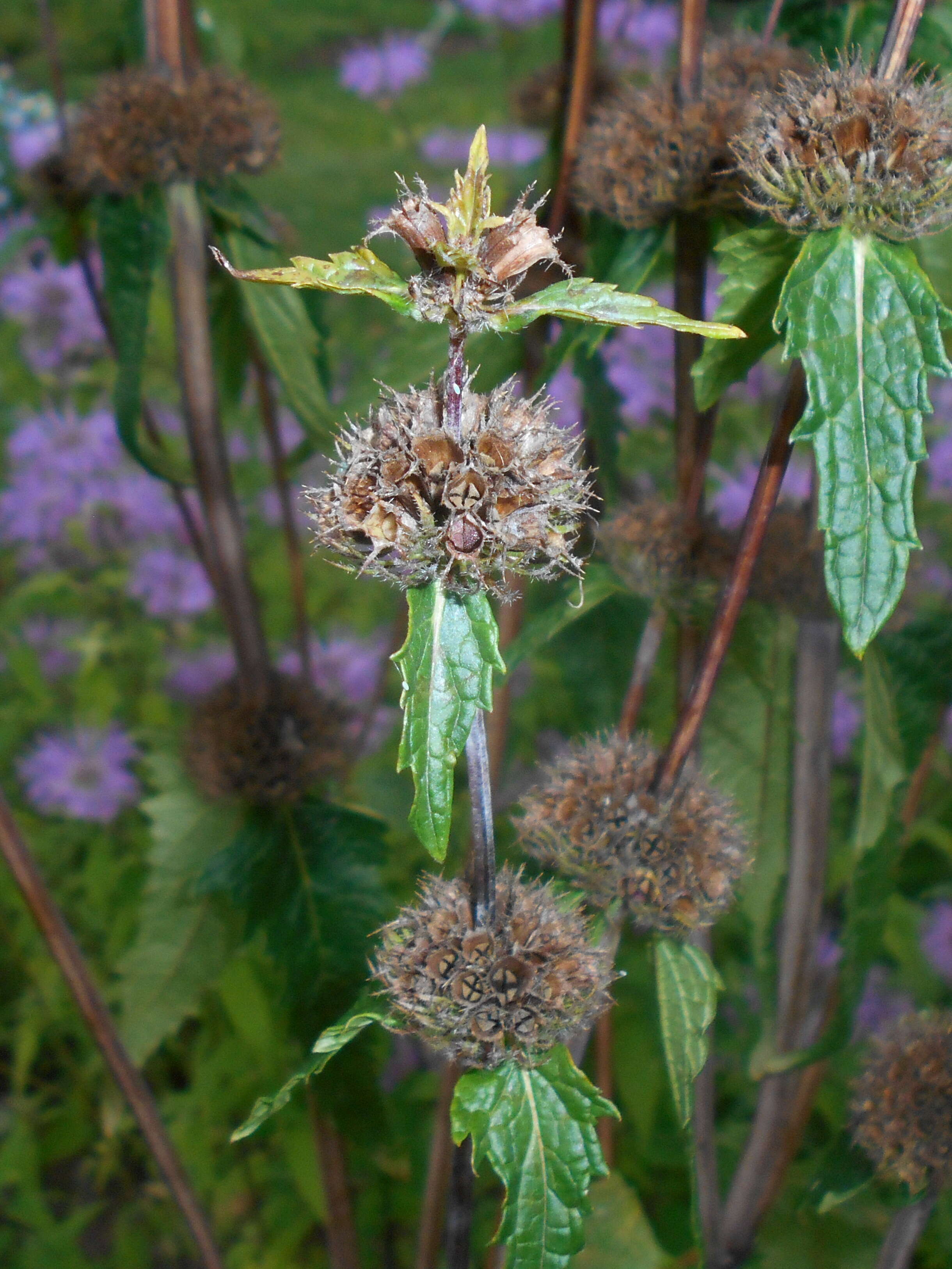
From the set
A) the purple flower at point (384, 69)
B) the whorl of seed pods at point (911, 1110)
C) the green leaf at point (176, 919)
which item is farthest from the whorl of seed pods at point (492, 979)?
the purple flower at point (384, 69)

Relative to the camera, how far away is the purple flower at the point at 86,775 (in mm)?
1499

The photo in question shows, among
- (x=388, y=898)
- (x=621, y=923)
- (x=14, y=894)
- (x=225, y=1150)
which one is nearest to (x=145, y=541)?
(x=14, y=894)

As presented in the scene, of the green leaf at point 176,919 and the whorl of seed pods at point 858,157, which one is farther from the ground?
the whorl of seed pods at point 858,157

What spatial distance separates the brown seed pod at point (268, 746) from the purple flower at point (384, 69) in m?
1.80

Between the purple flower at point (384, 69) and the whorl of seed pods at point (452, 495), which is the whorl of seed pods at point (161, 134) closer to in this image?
the whorl of seed pods at point (452, 495)

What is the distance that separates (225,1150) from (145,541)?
910 millimetres

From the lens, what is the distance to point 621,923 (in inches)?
25.6

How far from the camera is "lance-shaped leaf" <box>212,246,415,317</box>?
0.37 meters

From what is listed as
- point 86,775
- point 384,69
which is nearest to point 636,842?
point 86,775

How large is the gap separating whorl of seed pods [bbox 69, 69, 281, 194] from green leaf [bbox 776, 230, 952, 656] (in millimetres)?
537

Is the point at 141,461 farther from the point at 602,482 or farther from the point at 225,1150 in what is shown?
the point at 225,1150

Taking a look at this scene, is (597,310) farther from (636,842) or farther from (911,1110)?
(911,1110)

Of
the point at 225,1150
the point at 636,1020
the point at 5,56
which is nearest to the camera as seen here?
the point at 636,1020

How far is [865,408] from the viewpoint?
500mm
